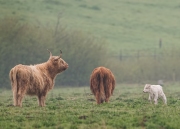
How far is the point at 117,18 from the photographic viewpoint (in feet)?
285

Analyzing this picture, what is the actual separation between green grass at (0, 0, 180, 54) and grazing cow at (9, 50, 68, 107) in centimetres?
5006

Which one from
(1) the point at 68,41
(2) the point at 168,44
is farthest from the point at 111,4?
(1) the point at 68,41

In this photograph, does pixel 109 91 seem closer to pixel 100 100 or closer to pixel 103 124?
pixel 100 100

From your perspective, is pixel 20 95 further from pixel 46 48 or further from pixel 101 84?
pixel 46 48

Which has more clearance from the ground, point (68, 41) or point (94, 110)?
point (68, 41)

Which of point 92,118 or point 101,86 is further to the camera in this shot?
A: point 101,86

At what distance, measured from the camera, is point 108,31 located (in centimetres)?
8106

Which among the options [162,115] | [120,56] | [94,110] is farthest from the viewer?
[120,56]

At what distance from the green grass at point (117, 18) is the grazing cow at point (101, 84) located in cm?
5133

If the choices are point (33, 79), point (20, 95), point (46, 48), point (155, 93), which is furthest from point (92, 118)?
point (46, 48)

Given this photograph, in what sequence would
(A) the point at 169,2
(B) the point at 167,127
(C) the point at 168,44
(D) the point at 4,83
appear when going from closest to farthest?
(B) the point at 167,127 → (D) the point at 4,83 → (C) the point at 168,44 → (A) the point at 169,2

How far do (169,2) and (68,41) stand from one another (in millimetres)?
41201

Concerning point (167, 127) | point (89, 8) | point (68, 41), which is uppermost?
point (89, 8)

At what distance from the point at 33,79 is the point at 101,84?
2.42 metres
